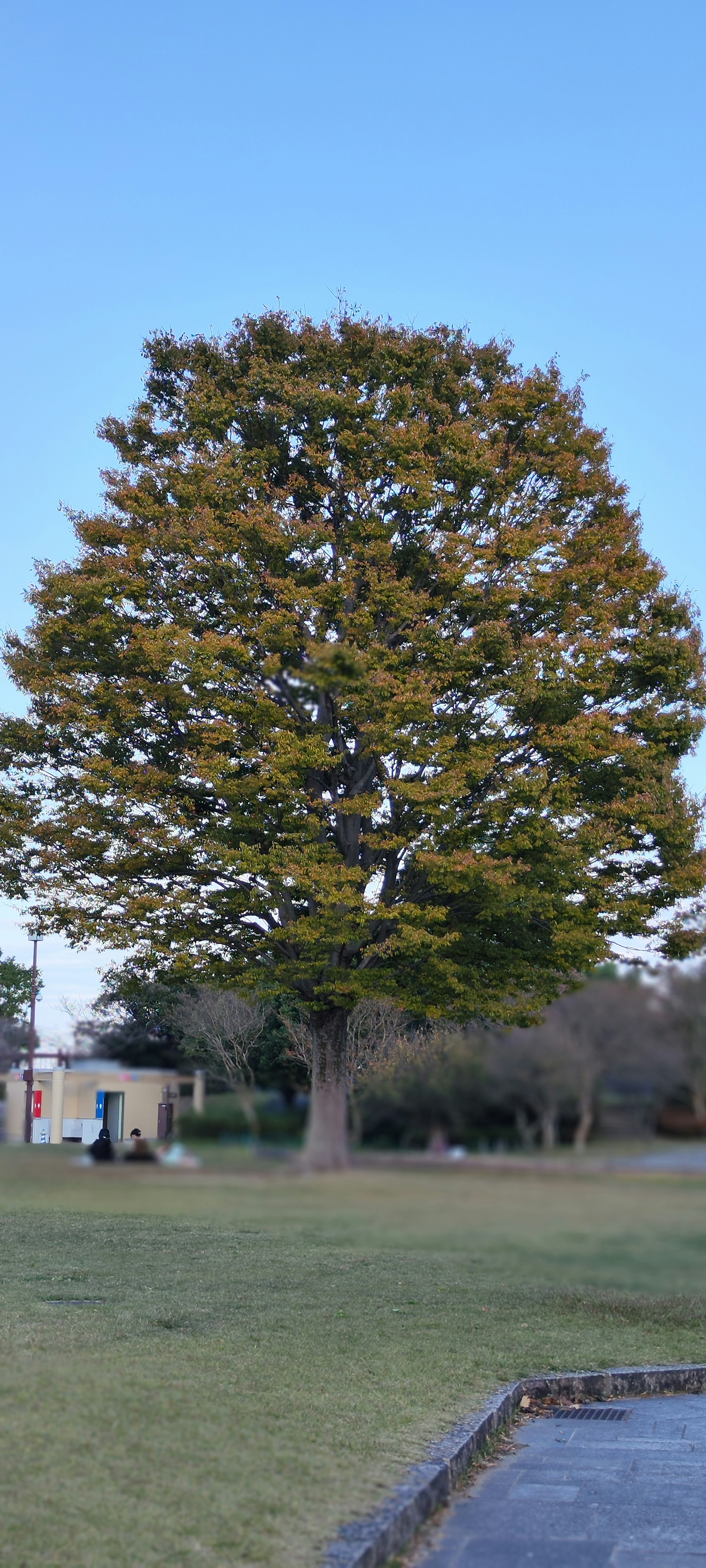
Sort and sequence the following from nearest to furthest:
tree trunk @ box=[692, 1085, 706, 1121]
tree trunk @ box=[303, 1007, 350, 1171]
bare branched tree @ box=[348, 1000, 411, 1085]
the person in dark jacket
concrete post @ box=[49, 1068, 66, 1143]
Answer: tree trunk @ box=[692, 1085, 706, 1121] → tree trunk @ box=[303, 1007, 350, 1171] → the person in dark jacket → concrete post @ box=[49, 1068, 66, 1143] → bare branched tree @ box=[348, 1000, 411, 1085]

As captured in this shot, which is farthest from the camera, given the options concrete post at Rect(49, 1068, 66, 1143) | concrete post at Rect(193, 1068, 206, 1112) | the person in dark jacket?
concrete post at Rect(49, 1068, 66, 1143)

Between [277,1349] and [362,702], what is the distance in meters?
6.99

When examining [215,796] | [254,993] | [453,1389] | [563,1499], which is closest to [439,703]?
[215,796]

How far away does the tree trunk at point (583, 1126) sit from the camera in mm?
3352

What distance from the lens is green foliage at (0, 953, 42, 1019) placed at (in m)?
8.60

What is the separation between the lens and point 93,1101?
491 cm

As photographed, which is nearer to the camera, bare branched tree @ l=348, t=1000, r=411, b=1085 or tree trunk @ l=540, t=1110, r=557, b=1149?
tree trunk @ l=540, t=1110, r=557, b=1149

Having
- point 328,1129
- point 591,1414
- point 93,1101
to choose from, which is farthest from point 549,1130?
point 591,1414

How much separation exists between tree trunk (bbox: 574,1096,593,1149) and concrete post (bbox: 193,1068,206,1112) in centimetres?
114

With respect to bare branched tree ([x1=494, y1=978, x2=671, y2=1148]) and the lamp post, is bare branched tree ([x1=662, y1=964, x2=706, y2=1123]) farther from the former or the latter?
the lamp post

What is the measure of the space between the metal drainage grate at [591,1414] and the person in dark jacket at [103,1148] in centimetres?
514

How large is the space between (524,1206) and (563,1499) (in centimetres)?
349

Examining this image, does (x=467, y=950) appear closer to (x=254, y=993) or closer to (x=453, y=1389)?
(x=254, y=993)

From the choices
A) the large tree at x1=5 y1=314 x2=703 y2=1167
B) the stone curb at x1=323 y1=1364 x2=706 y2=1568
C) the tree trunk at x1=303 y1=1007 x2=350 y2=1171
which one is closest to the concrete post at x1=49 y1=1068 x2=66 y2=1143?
the tree trunk at x1=303 y1=1007 x2=350 y2=1171
